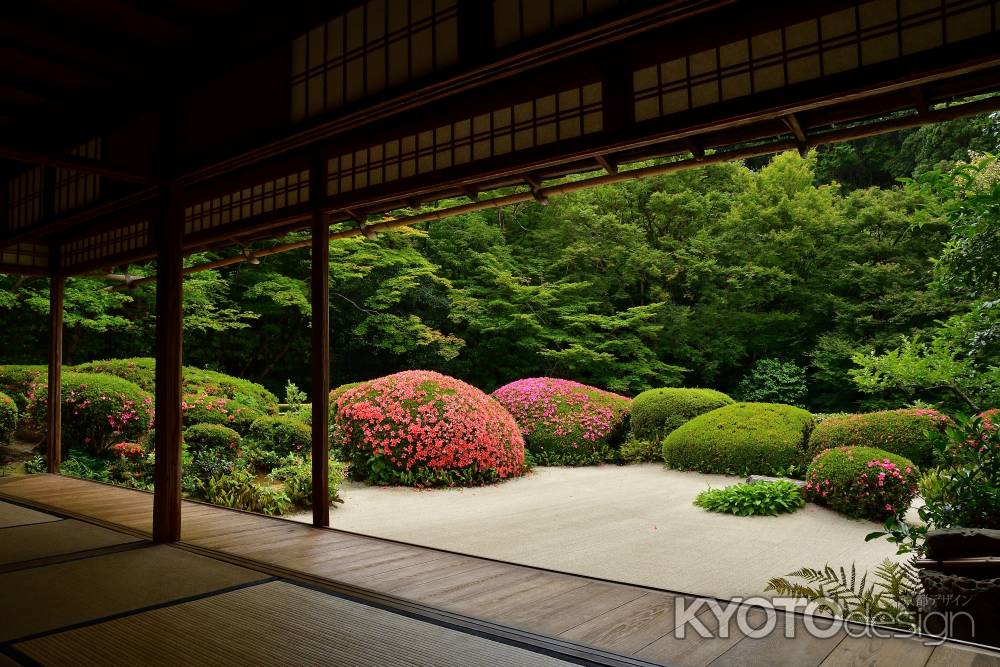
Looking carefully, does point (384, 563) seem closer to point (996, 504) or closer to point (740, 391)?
point (996, 504)

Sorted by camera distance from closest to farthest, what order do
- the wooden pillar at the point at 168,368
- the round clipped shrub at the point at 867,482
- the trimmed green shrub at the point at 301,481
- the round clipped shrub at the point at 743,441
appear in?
the wooden pillar at the point at 168,368, the round clipped shrub at the point at 867,482, the trimmed green shrub at the point at 301,481, the round clipped shrub at the point at 743,441

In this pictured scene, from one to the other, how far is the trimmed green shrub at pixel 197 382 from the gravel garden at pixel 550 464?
0.03m

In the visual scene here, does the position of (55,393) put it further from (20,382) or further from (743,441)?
(743,441)

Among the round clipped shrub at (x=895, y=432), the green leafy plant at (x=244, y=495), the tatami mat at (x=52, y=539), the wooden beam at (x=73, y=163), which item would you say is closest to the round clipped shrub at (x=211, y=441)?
the green leafy plant at (x=244, y=495)

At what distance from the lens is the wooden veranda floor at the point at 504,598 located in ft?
7.76

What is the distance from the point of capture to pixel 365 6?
3793mm

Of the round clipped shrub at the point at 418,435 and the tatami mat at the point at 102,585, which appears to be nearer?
the tatami mat at the point at 102,585

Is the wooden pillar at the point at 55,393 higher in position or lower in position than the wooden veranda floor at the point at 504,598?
higher

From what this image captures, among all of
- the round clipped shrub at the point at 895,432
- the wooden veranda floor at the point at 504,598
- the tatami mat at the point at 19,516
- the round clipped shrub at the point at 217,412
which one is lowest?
the wooden veranda floor at the point at 504,598

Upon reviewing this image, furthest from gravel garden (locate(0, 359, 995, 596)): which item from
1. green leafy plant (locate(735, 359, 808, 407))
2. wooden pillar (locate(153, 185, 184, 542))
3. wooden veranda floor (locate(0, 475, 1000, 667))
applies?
green leafy plant (locate(735, 359, 808, 407))

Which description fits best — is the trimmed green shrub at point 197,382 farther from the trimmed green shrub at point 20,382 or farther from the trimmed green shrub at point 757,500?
the trimmed green shrub at point 757,500

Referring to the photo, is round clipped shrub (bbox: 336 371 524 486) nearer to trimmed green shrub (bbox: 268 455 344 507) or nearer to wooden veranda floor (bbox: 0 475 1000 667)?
trimmed green shrub (bbox: 268 455 344 507)

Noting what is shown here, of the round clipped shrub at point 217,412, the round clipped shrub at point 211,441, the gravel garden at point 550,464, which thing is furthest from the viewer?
the round clipped shrub at point 217,412

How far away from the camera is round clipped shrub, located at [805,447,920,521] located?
5516 millimetres
